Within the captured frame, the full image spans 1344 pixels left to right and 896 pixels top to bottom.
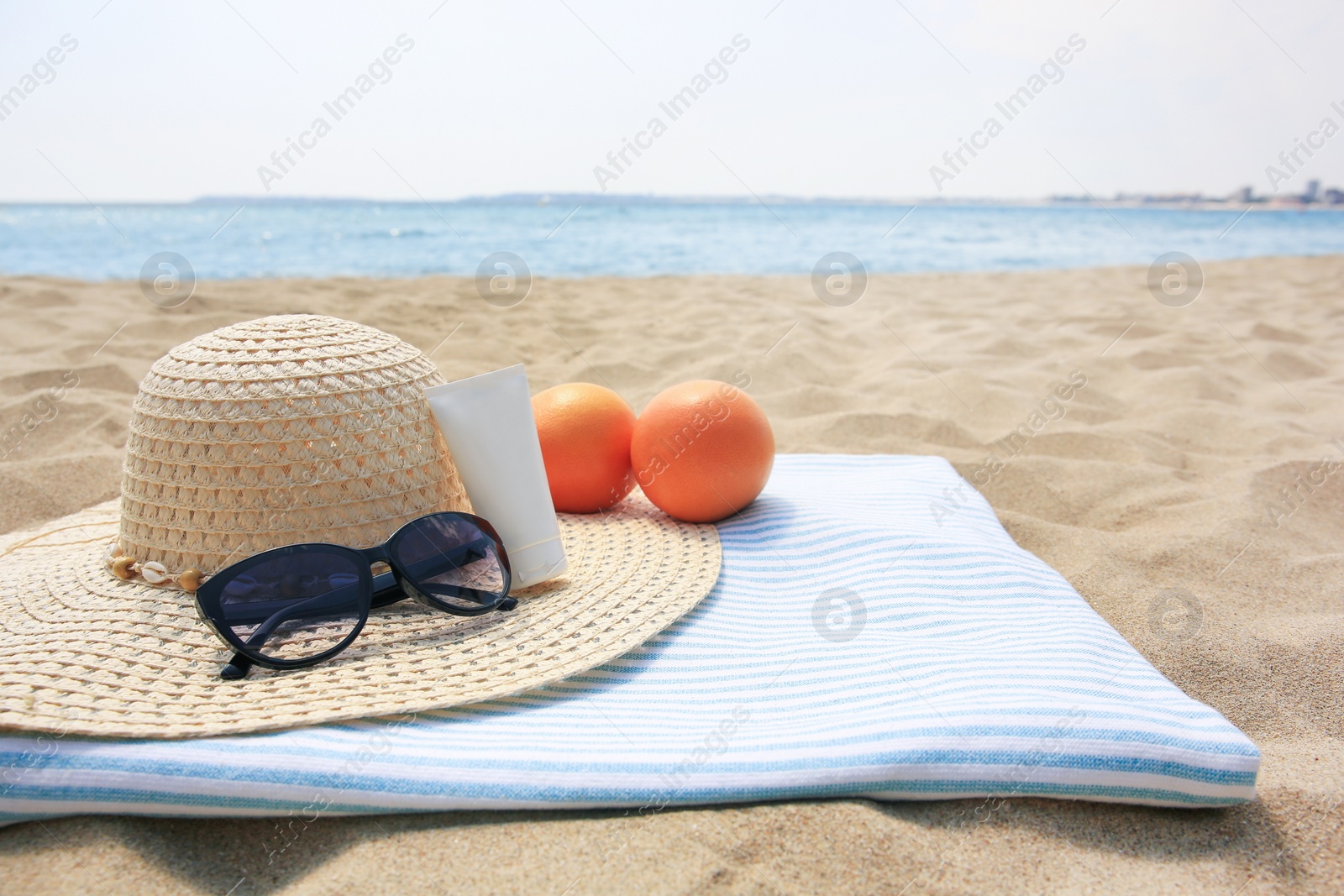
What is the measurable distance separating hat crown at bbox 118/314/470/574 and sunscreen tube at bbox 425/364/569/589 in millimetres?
87

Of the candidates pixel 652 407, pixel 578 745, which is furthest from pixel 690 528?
Answer: pixel 578 745

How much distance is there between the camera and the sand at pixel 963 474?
1.08m

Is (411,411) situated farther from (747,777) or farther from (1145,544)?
(1145,544)

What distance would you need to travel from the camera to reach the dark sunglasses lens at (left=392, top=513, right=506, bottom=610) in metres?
1.45

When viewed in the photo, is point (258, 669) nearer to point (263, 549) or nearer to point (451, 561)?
point (263, 549)

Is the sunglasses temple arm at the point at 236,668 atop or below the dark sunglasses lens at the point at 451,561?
below

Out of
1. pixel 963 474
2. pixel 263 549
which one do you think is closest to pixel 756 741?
pixel 263 549

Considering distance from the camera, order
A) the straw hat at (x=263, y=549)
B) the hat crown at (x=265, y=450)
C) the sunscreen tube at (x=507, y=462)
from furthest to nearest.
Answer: the sunscreen tube at (x=507, y=462) → the hat crown at (x=265, y=450) → the straw hat at (x=263, y=549)

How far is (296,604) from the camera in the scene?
1.37 m

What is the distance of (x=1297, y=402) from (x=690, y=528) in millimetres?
3223

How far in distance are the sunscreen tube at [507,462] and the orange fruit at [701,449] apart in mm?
397

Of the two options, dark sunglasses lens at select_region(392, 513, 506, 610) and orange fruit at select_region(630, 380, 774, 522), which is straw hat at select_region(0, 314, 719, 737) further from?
orange fruit at select_region(630, 380, 774, 522)

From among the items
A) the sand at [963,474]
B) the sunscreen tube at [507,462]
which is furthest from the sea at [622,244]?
the sunscreen tube at [507,462]

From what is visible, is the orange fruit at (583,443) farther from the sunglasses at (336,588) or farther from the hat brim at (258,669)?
the sunglasses at (336,588)
